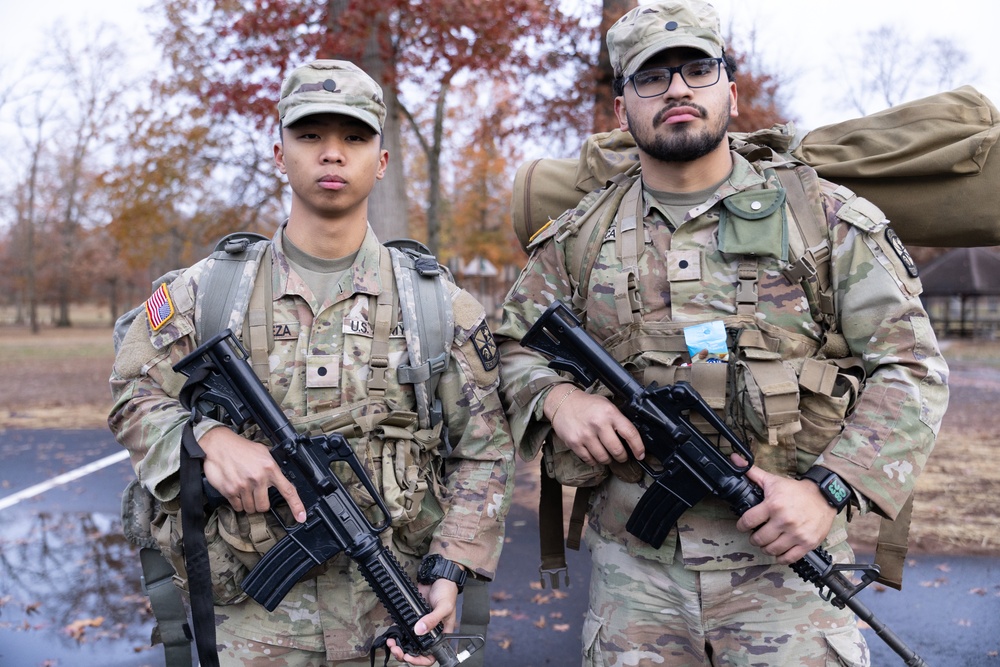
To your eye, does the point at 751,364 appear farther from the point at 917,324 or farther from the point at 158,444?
the point at 158,444

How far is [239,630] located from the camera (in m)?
2.25

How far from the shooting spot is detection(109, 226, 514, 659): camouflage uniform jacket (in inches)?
87.4

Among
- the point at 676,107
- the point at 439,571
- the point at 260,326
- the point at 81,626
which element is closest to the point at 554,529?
the point at 439,571

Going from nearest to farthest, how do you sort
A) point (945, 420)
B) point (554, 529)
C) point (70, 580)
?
point (554, 529) < point (70, 580) < point (945, 420)

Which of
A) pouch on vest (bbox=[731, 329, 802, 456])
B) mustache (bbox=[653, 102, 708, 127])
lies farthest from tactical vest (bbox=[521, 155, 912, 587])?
mustache (bbox=[653, 102, 708, 127])

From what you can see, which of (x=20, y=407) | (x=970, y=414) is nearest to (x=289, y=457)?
(x=970, y=414)

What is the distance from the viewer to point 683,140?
2.29m

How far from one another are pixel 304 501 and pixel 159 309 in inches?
29.4

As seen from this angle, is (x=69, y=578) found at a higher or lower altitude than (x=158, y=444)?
lower

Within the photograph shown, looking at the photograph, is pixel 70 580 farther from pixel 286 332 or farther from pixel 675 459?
pixel 675 459

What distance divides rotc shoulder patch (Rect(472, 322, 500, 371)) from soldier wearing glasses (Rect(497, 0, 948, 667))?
4.1 inches

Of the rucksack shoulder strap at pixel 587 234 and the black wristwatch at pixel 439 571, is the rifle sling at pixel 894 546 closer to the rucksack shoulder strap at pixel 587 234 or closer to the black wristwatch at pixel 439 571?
the rucksack shoulder strap at pixel 587 234

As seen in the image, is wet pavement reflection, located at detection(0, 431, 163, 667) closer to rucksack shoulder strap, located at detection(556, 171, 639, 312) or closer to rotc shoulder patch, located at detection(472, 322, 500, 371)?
rotc shoulder patch, located at detection(472, 322, 500, 371)

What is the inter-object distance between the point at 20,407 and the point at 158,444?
469 inches
